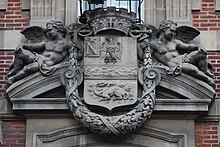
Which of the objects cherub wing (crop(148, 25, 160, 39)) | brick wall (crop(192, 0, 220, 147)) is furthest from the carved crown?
brick wall (crop(192, 0, 220, 147))

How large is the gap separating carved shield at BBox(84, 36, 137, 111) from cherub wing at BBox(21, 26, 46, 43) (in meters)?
0.72

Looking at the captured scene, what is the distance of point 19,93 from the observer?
1455cm

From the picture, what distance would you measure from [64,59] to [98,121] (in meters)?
1.27

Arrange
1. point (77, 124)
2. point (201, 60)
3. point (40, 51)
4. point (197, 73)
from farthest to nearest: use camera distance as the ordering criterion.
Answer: point (40, 51)
point (201, 60)
point (197, 73)
point (77, 124)

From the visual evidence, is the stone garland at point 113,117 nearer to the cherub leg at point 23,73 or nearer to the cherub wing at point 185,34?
the cherub leg at point 23,73

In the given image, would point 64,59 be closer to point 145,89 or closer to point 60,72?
point 60,72

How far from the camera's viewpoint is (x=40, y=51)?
49.1ft

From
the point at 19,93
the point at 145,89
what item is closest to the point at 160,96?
the point at 145,89

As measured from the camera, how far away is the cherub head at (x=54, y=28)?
587 inches

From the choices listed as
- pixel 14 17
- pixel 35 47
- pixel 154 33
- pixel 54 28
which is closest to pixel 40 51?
pixel 35 47

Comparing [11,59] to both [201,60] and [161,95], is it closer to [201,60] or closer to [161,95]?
[161,95]

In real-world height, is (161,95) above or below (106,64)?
below

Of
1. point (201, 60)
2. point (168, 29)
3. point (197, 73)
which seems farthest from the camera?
point (168, 29)

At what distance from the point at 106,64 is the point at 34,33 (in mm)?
1272
